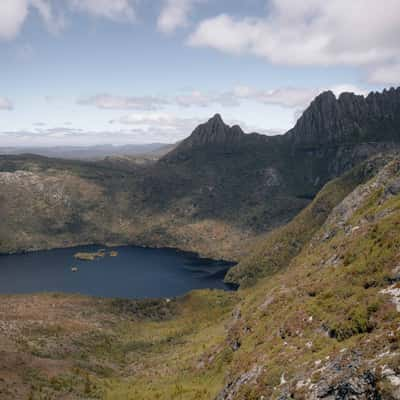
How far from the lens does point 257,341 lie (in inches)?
2584

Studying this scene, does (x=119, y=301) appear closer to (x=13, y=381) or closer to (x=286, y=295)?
(x=13, y=381)

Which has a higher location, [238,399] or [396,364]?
[396,364]

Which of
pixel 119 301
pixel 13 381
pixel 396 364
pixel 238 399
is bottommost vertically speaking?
pixel 119 301

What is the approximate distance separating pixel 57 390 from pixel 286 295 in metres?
51.0

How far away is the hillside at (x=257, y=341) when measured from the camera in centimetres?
3728

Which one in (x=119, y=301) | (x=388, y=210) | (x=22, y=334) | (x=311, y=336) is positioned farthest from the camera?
(x=119, y=301)

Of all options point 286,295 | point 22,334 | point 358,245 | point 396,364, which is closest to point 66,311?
point 22,334

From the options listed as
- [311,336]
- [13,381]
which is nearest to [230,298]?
[13,381]

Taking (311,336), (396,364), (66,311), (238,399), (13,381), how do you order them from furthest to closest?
1. (66,311)
2. (13,381)
3. (311,336)
4. (238,399)
5. (396,364)

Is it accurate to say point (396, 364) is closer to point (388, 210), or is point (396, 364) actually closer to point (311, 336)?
point (311, 336)

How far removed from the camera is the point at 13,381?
73.6 meters

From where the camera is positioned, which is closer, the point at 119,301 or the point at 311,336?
the point at 311,336

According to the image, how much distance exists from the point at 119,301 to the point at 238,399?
144 meters

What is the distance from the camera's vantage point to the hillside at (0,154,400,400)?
1468 inches
